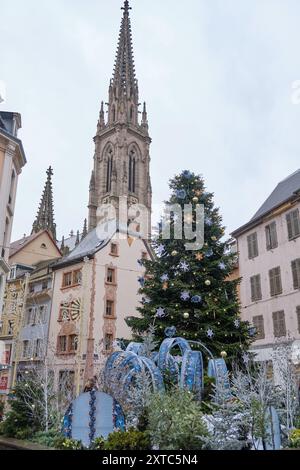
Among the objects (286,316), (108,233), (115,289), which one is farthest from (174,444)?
(108,233)

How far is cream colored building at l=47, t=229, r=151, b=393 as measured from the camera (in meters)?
29.6

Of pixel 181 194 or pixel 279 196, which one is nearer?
pixel 181 194

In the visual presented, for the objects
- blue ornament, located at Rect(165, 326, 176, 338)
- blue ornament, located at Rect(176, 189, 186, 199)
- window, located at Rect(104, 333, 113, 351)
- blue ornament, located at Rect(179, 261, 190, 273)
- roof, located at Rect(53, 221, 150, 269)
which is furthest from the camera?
roof, located at Rect(53, 221, 150, 269)

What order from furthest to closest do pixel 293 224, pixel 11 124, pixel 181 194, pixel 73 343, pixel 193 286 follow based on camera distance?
pixel 73 343, pixel 11 124, pixel 293 224, pixel 181 194, pixel 193 286

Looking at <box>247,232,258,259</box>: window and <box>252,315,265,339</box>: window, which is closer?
<box>252,315,265,339</box>: window

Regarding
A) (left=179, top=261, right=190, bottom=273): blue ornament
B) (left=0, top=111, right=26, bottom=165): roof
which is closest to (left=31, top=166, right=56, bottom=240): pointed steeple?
(left=0, top=111, right=26, bottom=165): roof

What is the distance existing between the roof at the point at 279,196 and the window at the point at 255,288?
11.5 ft

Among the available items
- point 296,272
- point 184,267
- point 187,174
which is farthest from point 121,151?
point 184,267

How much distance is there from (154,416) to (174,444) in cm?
54

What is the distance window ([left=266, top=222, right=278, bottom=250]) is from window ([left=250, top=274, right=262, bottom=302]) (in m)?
2.06

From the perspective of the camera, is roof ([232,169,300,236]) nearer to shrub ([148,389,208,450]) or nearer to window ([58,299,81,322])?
window ([58,299,81,322])

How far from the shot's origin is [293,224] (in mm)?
24109

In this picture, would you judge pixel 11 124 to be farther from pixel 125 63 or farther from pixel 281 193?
pixel 125 63

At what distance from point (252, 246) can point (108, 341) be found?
12.1m
